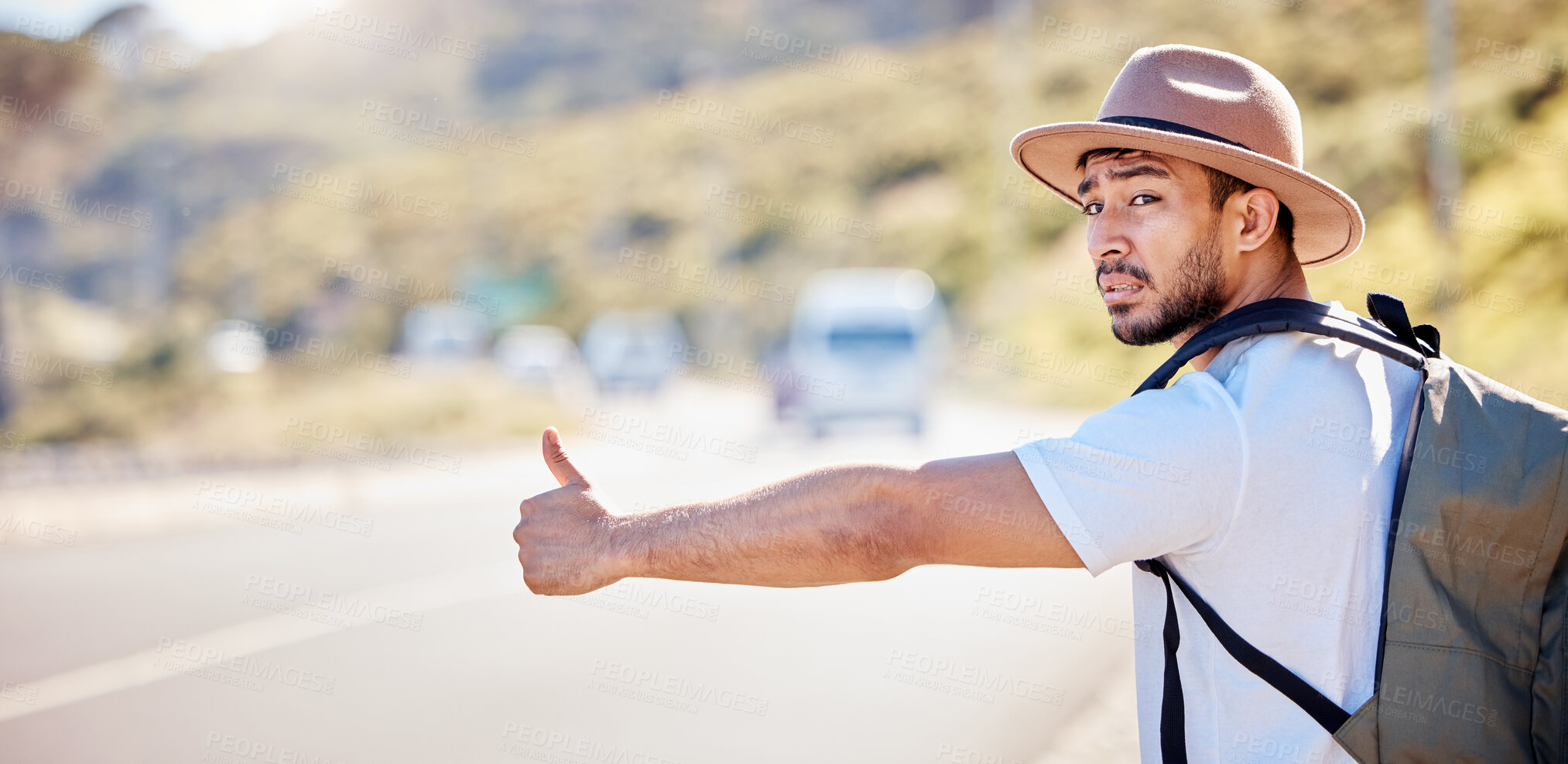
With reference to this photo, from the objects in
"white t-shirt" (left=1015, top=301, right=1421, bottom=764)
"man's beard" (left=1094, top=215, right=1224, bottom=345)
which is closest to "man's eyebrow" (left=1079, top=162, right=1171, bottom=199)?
"man's beard" (left=1094, top=215, right=1224, bottom=345)

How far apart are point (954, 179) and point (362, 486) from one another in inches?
1826

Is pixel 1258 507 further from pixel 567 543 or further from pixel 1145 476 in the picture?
pixel 567 543

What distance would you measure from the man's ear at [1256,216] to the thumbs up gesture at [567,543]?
3.65 feet

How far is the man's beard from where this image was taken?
203 cm

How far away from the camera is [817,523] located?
69.3 inches

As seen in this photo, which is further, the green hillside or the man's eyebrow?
the green hillside

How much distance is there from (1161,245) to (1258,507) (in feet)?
1.77

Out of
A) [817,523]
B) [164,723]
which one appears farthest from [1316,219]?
[164,723]

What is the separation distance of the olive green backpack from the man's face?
1.41 feet

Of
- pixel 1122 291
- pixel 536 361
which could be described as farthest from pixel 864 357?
pixel 536 361

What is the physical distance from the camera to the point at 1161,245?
2.04 metres

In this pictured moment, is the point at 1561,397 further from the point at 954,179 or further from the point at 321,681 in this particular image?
the point at 954,179

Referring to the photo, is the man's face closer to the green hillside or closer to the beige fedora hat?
the beige fedora hat

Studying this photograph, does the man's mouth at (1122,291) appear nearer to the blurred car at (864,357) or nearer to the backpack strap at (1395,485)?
the backpack strap at (1395,485)
